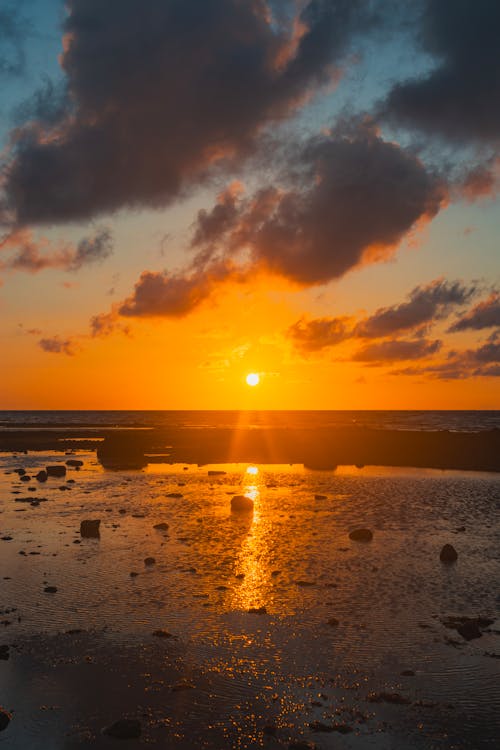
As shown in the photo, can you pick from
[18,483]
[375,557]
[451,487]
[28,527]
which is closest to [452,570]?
[375,557]

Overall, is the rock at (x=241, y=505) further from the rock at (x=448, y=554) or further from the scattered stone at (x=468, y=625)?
the scattered stone at (x=468, y=625)

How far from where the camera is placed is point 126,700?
11031 millimetres

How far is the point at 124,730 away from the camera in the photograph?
975 centimetres

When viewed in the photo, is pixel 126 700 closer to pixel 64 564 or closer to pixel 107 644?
pixel 107 644

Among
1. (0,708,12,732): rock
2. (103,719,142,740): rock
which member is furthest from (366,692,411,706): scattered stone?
(0,708,12,732): rock

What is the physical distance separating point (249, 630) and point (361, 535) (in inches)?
423

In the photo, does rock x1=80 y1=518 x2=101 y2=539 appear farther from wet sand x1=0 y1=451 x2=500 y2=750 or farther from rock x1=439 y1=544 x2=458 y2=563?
rock x1=439 y1=544 x2=458 y2=563

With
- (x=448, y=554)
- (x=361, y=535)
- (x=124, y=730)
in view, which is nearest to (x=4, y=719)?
(x=124, y=730)

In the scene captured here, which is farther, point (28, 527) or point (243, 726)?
point (28, 527)

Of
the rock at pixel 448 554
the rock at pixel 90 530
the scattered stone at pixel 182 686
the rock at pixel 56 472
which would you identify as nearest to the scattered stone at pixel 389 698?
the scattered stone at pixel 182 686

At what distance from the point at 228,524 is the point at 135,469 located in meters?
28.0

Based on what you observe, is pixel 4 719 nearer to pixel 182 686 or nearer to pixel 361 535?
pixel 182 686

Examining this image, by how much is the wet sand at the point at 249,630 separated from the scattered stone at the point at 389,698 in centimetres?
3

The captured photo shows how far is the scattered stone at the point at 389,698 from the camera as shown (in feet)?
36.0
